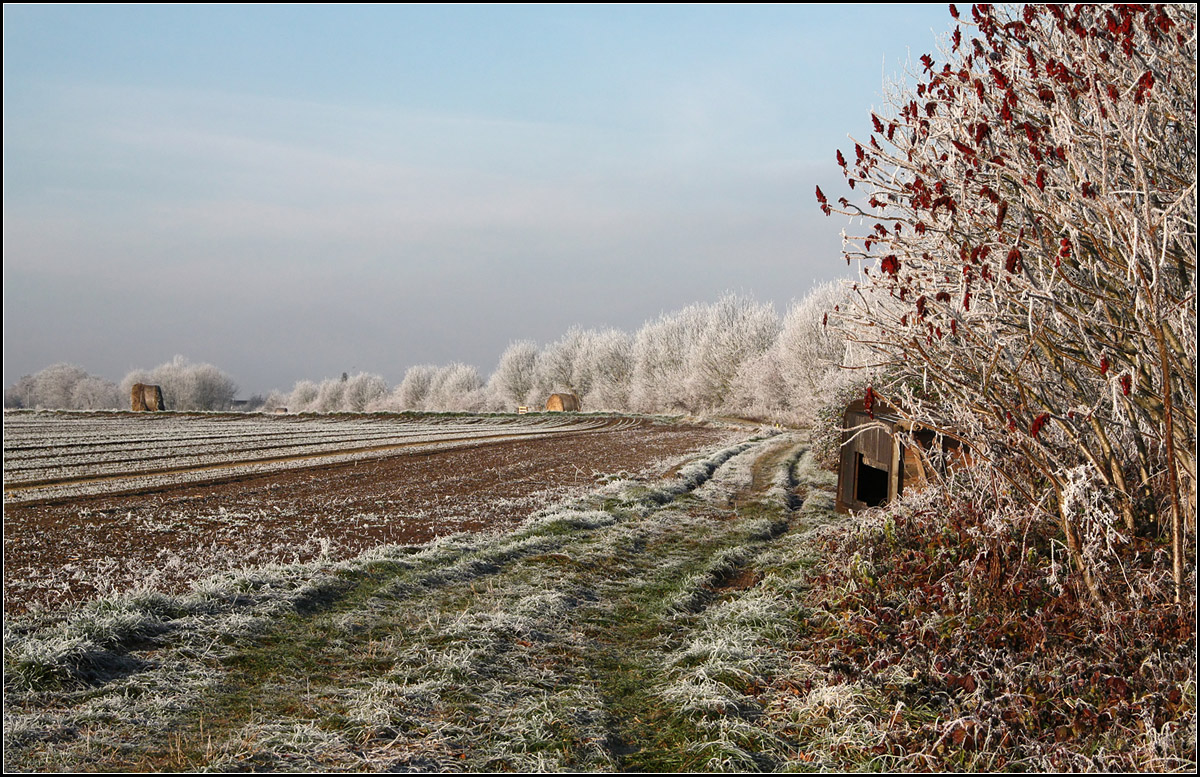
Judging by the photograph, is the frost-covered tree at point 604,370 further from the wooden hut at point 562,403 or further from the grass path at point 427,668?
the grass path at point 427,668

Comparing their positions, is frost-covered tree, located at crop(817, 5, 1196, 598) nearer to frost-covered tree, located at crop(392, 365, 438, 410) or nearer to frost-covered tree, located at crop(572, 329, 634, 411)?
frost-covered tree, located at crop(572, 329, 634, 411)

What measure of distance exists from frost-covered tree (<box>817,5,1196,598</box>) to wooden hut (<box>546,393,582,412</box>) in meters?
60.9

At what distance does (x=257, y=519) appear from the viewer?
39.2 feet

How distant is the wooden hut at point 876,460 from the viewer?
1028 cm

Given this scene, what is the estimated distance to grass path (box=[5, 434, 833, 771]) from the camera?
4562 millimetres

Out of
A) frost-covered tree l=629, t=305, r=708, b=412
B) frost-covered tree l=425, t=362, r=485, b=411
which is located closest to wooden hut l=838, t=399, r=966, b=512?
frost-covered tree l=629, t=305, r=708, b=412

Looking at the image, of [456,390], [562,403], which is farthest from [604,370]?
[456,390]

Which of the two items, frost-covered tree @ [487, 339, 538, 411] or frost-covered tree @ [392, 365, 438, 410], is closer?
frost-covered tree @ [487, 339, 538, 411]

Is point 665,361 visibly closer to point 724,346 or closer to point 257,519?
point 724,346

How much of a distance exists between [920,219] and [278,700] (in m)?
6.00

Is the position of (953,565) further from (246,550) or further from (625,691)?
(246,550)

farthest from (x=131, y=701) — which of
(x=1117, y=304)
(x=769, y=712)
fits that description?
(x=1117, y=304)

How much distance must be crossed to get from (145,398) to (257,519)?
63056 mm

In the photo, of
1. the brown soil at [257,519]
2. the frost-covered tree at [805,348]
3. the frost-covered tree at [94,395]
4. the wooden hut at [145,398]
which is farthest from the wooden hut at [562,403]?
the frost-covered tree at [94,395]
